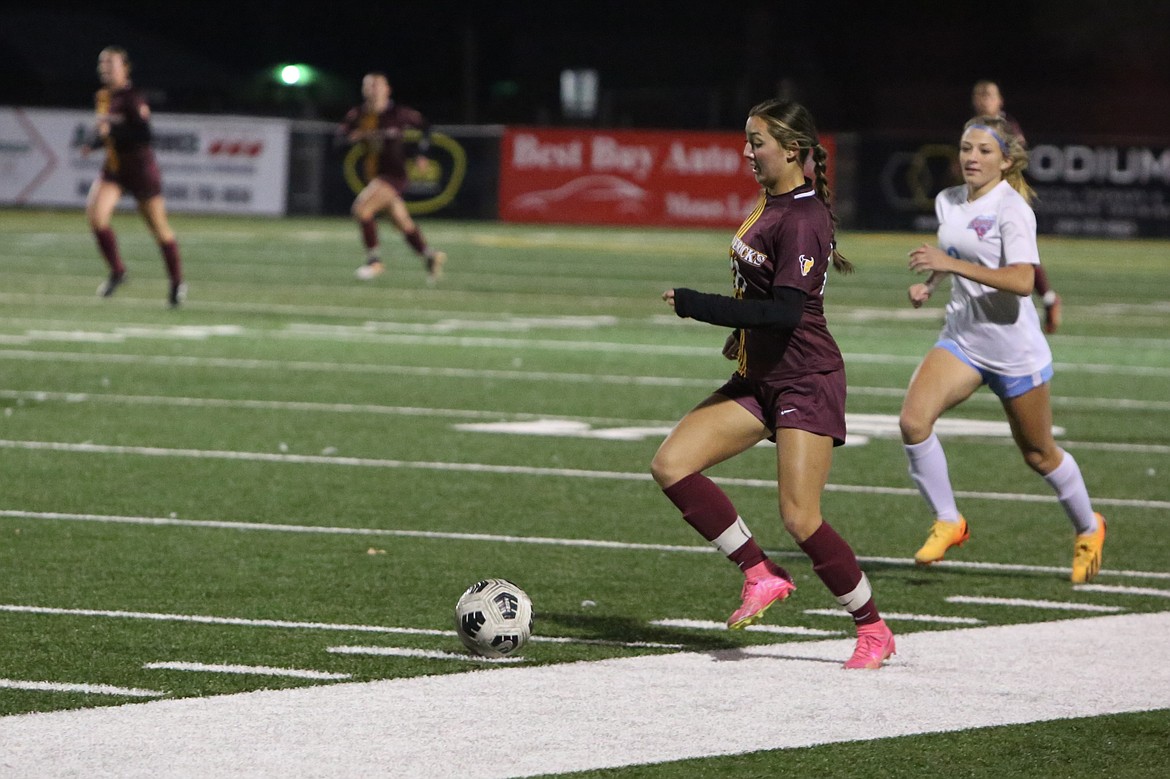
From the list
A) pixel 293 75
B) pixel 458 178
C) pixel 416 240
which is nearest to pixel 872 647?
pixel 416 240

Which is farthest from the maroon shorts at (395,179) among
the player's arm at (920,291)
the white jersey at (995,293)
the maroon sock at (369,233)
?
the player's arm at (920,291)

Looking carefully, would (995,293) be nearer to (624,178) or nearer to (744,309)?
(744,309)

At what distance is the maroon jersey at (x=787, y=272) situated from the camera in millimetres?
6688

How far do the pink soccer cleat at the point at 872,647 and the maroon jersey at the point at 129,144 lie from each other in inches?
574

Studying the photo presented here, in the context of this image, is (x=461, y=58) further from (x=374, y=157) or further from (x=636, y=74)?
(x=374, y=157)

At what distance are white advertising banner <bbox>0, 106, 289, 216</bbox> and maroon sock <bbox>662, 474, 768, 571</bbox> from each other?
3366cm

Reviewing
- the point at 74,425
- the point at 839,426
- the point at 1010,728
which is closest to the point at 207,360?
the point at 74,425

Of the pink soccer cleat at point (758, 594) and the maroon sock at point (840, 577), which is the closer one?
the maroon sock at point (840, 577)

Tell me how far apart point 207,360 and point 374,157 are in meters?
9.31

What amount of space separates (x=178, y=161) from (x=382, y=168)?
15.6 m

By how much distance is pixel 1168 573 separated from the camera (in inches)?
344

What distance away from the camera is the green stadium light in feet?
160

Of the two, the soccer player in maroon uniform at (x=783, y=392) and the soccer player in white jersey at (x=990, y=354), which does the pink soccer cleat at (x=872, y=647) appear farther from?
the soccer player in white jersey at (x=990, y=354)

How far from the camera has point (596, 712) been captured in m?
6.06
